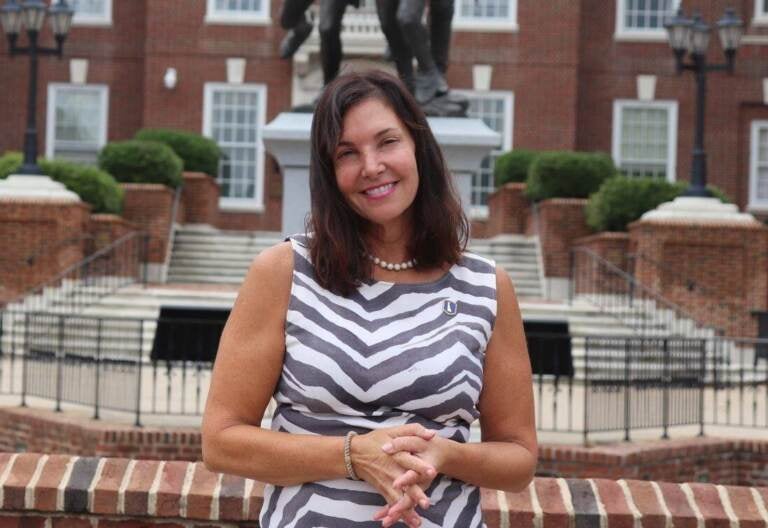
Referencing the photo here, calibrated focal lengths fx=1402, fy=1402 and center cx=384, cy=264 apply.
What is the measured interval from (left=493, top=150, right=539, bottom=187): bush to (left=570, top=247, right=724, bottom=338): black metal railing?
381 centimetres

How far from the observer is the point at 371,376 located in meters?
2.80

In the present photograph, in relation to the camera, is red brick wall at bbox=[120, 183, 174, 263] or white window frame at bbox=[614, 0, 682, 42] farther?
white window frame at bbox=[614, 0, 682, 42]

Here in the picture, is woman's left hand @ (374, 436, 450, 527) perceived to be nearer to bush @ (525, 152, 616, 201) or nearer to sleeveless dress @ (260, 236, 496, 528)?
sleeveless dress @ (260, 236, 496, 528)

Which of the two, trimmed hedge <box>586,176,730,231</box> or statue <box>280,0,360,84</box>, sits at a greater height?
statue <box>280,0,360,84</box>

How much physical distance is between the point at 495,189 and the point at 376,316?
24280 millimetres

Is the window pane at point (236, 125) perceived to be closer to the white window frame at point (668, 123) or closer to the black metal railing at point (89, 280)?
the black metal railing at point (89, 280)

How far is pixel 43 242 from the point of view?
20.7 m

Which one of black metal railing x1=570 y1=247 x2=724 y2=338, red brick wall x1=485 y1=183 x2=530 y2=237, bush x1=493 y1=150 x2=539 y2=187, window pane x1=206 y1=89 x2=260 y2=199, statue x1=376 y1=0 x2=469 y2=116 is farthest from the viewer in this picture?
window pane x1=206 y1=89 x2=260 y2=199

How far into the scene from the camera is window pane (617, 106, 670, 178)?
30.7 meters

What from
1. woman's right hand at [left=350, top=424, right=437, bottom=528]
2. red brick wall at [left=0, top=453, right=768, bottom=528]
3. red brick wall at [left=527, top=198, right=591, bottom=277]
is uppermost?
red brick wall at [left=527, top=198, right=591, bottom=277]

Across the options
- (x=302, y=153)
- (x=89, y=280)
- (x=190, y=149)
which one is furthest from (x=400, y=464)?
(x=190, y=149)

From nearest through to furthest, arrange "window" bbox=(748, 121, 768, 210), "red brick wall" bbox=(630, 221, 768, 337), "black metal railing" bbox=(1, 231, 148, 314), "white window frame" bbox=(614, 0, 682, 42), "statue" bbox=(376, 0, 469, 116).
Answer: "statue" bbox=(376, 0, 469, 116), "black metal railing" bbox=(1, 231, 148, 314), "red brick wall" bbox=(630, 221, 768, 337), "white window frame" bbox=(614, 0, 682, 42), "window" bbox=(748, 121, 768, 210)

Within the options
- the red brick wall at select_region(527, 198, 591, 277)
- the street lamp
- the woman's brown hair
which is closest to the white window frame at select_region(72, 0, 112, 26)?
the red brick wall at select_region(527, 198, 591, 277)

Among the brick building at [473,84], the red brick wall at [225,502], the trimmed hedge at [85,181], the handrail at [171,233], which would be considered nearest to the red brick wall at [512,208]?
the brick building at [473,84]
